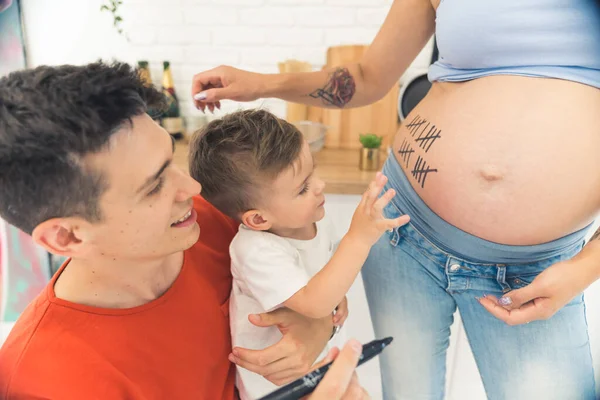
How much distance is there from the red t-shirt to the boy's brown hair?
18 centimetres

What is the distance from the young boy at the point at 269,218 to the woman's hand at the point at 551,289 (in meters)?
0.24

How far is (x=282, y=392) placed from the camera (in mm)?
637

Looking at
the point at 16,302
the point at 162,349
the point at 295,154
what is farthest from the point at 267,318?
the point at 16,302

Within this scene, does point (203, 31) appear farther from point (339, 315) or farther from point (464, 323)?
point (464, 323)

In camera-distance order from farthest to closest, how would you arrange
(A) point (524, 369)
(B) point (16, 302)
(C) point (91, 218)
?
(B) point (16, 302) → (A) point (524, 369) → (C) point (91, 218)

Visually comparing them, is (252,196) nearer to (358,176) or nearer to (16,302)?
(358,176)

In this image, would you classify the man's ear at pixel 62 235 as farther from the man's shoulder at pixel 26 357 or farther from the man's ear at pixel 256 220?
the man's ear at pixel 256 220

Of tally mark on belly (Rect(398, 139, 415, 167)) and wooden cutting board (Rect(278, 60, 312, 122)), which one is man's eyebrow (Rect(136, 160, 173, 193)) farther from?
wooden cutting board (Rect(278, 60, 312, 122))

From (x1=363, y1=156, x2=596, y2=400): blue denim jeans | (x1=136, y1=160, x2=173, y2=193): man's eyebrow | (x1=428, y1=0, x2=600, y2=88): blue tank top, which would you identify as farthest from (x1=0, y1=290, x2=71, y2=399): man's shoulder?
(x1=428, y1=0, x2=600, y2=88): blue tank top

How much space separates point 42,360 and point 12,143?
34 centimetres

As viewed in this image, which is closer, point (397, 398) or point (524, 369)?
point (524, 369)

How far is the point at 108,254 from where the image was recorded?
0.81 m

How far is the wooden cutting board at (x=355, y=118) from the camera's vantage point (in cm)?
184

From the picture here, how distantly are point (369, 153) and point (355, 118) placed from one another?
0.97 feet
